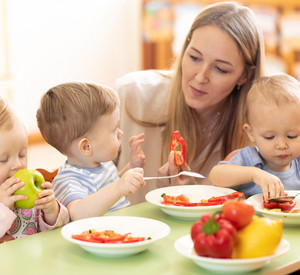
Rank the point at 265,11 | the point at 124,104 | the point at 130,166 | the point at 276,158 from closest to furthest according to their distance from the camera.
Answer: the point at 276,158 → the point at 130,166 → the point at 124,104 → the point at 265,11

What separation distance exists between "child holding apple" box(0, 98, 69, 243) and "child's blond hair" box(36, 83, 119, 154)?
0.30 ft

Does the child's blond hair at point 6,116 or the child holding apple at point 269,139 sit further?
the child holding apple at point 269,139

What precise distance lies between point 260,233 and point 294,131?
0.69 m

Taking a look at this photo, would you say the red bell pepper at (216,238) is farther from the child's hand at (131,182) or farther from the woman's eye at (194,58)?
the woman's eye at (194,58)

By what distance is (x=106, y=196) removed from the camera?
1.50 meters

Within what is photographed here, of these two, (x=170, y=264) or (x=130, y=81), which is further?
(x=130, y=81)

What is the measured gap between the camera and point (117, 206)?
1710 mm

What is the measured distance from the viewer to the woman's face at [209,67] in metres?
2.14

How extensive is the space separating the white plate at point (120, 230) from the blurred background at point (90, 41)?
4.18 m

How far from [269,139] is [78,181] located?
62 cm

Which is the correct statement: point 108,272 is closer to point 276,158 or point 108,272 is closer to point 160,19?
point 276,158

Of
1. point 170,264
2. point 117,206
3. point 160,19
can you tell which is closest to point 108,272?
point 170,264

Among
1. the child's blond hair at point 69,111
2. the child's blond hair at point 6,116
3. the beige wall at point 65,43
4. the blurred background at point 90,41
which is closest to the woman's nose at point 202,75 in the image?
the child's blond hair at point 69,111

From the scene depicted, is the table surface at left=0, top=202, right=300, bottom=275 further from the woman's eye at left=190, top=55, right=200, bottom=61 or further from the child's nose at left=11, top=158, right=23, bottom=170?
the woman's eye at left=190, top=55, right=200, bottom=61
